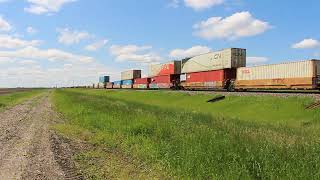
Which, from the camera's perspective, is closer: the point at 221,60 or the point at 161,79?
the point at 221,60

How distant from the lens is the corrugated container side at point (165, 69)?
65812mm

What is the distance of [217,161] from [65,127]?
12.0 metres

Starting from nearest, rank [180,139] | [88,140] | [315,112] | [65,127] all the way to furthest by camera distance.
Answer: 1. [180,139]
2. [88,140]
3. [65,127]
4. [315,112]

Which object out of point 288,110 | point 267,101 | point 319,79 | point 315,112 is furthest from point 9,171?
point 319,79

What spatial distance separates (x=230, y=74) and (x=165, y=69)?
20.9 m

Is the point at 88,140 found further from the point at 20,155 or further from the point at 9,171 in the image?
the point at 9,171

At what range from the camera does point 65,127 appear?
841 inches

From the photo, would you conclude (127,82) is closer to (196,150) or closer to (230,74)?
(230,74)

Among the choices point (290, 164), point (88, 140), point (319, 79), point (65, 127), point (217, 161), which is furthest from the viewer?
point (319, 79)

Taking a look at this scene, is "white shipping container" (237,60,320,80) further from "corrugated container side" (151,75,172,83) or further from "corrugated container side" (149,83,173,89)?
"corrugated container side" (151,75,172,83)

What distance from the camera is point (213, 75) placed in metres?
52.1

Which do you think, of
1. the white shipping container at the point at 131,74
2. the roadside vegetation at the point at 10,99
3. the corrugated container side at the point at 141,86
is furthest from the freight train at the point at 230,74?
the roadside vegetation at the point at 10,99

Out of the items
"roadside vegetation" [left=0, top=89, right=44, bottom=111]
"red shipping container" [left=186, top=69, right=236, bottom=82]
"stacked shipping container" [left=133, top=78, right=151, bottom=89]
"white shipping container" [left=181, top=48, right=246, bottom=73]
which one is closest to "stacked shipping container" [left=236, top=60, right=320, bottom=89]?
"white shipping container" [left=181, top=48, right=246, bottom=73]

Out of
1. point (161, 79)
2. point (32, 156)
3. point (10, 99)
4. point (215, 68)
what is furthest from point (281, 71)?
point (10, 99)
